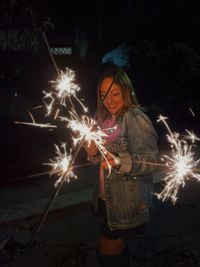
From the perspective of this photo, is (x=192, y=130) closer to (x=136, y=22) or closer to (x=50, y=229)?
(x=136, y=22)

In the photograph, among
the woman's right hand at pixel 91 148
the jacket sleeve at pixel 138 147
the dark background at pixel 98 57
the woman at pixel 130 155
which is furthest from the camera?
the dark background at pixel 98 57

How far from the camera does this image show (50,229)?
4.91 metres

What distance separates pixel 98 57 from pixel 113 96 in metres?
8.70

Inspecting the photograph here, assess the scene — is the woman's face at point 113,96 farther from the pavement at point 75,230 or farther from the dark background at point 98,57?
the dark background at point 98,57

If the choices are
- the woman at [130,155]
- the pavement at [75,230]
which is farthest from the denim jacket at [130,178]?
the pavement at [75,230]

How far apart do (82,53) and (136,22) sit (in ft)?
10.3

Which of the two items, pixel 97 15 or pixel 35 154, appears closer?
pixel 35 154

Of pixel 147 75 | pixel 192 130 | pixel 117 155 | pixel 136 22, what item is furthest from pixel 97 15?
pixel 117 155

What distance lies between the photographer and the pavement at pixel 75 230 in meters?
4.22

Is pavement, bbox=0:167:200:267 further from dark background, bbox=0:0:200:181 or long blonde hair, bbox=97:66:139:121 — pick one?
dark background, bbox=0:0:200:181

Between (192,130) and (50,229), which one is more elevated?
(192,130)

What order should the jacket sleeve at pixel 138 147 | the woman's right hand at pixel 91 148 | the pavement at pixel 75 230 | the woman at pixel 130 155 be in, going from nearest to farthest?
the jacket sleeve at pixel 138 147, the woman at pixel 130 155, the woman's right hand at pixel 91 148, the pavement at pixel 75 230

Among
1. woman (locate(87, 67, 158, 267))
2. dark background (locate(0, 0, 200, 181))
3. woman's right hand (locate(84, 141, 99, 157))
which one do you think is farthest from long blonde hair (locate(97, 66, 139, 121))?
dark background (locate(0, 0, 200, 181))

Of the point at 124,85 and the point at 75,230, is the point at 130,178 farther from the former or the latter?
the point at 75,230
